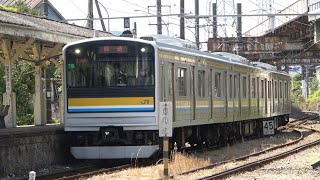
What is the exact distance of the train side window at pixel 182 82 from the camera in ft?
55.6

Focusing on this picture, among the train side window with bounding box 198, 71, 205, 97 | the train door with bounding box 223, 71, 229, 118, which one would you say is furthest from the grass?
the train door with bounding box 223, 71, 229, 118

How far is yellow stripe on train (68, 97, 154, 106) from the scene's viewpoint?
15.2 m

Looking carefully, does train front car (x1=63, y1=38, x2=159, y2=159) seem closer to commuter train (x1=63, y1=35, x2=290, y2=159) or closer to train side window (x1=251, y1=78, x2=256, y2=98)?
commuter train (x1=63, y1=35, x2=290, y2=159)

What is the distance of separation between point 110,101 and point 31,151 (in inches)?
83.7

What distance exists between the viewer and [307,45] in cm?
4775

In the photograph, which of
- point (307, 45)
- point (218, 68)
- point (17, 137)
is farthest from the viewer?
point (307, 45)

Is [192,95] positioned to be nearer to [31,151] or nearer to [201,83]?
[201,83]

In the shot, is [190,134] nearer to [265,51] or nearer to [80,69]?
[80,69]

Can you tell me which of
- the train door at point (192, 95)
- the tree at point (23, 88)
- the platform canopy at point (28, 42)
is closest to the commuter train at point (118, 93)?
the train door at point (192, 95)

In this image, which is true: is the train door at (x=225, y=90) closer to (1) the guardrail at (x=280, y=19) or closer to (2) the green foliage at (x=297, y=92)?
(1) the guardrail at (x=280, y=19)

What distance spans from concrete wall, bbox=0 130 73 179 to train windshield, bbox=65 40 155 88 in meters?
1.45

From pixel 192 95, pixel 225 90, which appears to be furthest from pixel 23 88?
pixel 192 95

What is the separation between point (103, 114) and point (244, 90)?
10.2 m

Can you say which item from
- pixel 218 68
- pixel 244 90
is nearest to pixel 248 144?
pixel 244 90
